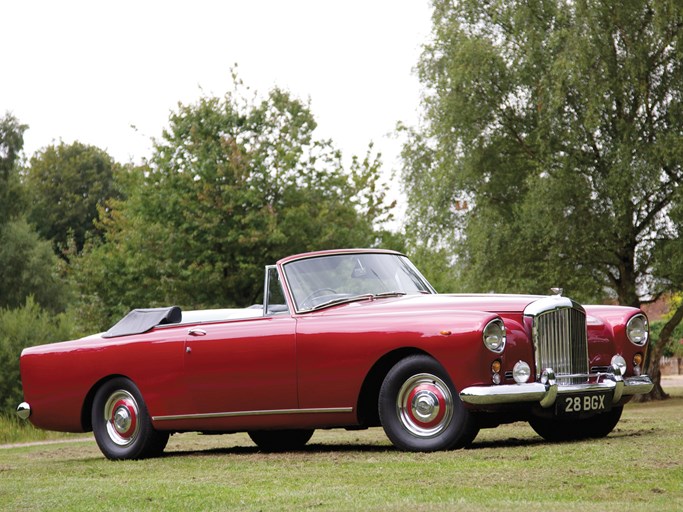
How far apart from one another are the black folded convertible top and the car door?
61cm

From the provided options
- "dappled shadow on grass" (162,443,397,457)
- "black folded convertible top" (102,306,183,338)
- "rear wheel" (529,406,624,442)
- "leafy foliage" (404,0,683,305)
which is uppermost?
"leafy foliage" (404,0,683,305)

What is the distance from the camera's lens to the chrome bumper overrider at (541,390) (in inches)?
347

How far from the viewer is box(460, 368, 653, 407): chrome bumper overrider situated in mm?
8812

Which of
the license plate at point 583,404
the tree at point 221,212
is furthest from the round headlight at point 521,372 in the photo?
the tree at point 221,212

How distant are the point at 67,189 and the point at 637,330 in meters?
56.7

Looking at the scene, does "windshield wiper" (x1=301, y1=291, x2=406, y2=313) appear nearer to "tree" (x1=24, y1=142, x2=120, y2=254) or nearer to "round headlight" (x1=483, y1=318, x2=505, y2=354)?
"round headlight" (x1=483, y1=318, x2=505, y2=354)

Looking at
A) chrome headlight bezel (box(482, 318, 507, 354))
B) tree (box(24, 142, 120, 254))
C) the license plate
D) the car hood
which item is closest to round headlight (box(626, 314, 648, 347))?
the license plate

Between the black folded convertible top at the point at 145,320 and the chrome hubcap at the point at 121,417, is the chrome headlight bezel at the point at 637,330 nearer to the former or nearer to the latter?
the black folded convertible top at the point at 145,320

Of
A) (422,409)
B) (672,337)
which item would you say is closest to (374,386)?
(422,409)

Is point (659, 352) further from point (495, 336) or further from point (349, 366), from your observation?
point (495, 336)

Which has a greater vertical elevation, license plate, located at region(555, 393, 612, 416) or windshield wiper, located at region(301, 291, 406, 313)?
windshield wiper, located at region(301, 291, 406, 313)

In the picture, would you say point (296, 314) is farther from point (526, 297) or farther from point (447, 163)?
point (447, 163)

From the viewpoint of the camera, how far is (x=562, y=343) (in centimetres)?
950

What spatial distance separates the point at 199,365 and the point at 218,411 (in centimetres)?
46
